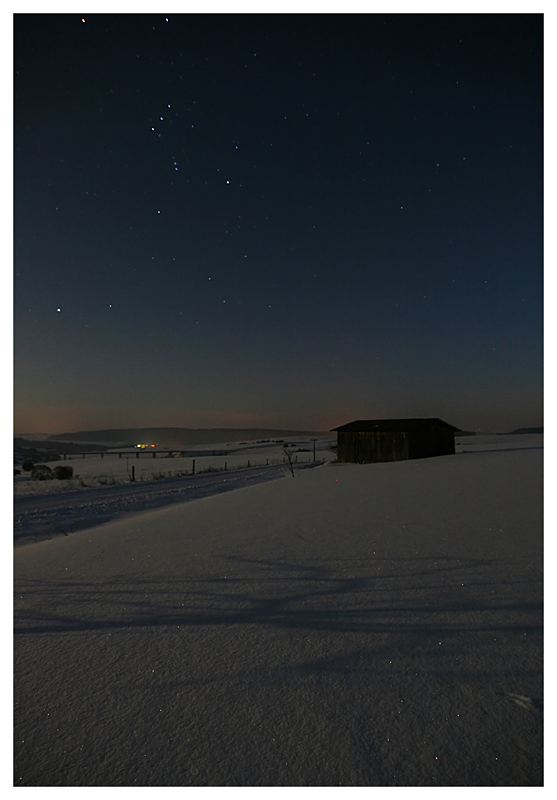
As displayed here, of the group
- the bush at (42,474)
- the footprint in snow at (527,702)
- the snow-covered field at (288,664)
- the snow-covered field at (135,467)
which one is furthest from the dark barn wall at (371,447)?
the footprint in snow at (527,702)

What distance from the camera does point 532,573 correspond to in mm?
3580

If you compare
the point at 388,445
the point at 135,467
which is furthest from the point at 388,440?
the point at 135,467

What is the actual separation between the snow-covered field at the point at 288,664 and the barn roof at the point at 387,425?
21428mm

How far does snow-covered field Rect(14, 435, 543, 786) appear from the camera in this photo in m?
1.78

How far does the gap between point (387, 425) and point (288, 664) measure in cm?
2523

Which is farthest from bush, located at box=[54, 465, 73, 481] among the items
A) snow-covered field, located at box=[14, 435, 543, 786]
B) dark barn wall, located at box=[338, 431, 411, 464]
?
snow-covered field, located at box=[14, 435, 543, 786]

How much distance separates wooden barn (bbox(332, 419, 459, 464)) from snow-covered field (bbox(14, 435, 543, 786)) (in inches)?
832

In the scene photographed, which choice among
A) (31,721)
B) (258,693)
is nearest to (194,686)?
(258,693)

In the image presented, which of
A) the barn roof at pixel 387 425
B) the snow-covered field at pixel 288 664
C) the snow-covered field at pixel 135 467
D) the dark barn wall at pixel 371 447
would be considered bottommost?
the snow-covered field at pixel 135 467

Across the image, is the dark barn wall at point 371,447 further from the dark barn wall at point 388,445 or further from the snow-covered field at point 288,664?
the snow-covered field at point 288,664

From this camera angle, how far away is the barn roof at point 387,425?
2579cm

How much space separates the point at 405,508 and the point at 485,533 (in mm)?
1787

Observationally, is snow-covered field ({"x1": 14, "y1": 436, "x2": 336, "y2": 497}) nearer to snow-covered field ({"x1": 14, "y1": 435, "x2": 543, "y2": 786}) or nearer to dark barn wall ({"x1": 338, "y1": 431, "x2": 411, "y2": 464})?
dark barn wall ({"x1": 338, "y1": 431, "x2": 411, "y2": 464})

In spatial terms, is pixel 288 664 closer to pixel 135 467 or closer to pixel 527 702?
pixel 527 702
